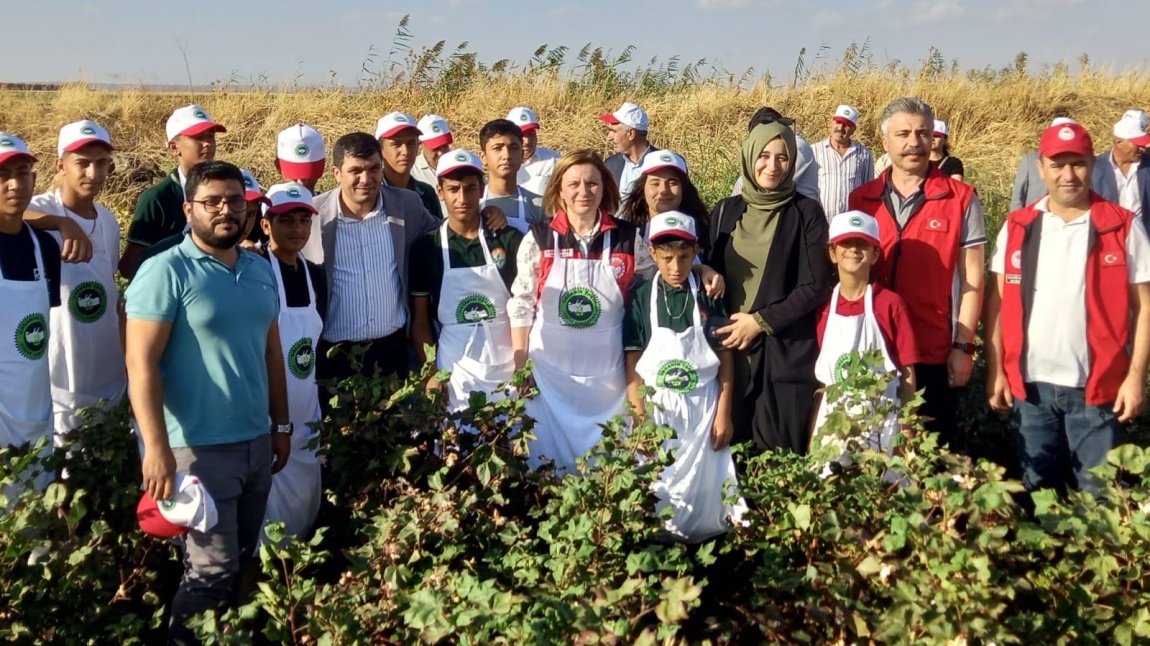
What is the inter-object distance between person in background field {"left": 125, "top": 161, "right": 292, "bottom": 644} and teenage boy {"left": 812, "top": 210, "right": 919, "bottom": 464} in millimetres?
2303

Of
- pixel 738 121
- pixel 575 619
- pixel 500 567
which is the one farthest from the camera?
pixel 738 121

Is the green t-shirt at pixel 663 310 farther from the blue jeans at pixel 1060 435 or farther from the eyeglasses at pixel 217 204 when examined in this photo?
the eyeglasses at pixel 217 204

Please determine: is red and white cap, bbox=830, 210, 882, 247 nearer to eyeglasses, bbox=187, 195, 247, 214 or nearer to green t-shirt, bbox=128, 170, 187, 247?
eyeglasses, bbox=187, 195, 247, 214

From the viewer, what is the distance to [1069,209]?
428 cm

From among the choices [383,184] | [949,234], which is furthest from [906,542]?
[383,184]

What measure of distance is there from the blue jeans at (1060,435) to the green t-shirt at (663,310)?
1.37 meters

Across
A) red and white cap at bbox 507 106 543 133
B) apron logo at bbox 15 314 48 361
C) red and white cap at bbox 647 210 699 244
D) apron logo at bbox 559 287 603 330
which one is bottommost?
apron logo at bbox 15 314 48 361

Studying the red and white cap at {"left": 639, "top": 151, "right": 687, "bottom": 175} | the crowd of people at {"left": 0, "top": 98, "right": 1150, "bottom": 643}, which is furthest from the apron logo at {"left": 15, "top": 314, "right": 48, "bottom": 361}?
the red and white cap at {"left": 639, "top": 151, "right": 687, "bottom": 175}

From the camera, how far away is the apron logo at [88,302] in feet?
15.0

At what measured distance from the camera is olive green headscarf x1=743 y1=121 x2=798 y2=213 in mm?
4582

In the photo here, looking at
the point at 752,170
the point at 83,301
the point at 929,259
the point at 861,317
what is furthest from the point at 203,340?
the point at 929,259

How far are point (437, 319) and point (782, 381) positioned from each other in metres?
1.65

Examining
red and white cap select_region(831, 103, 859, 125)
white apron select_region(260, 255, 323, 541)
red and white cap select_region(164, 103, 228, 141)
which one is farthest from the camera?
red and white cap select_region(831, 103, 859, 125)

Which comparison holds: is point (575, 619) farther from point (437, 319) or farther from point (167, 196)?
point (167, 196)
